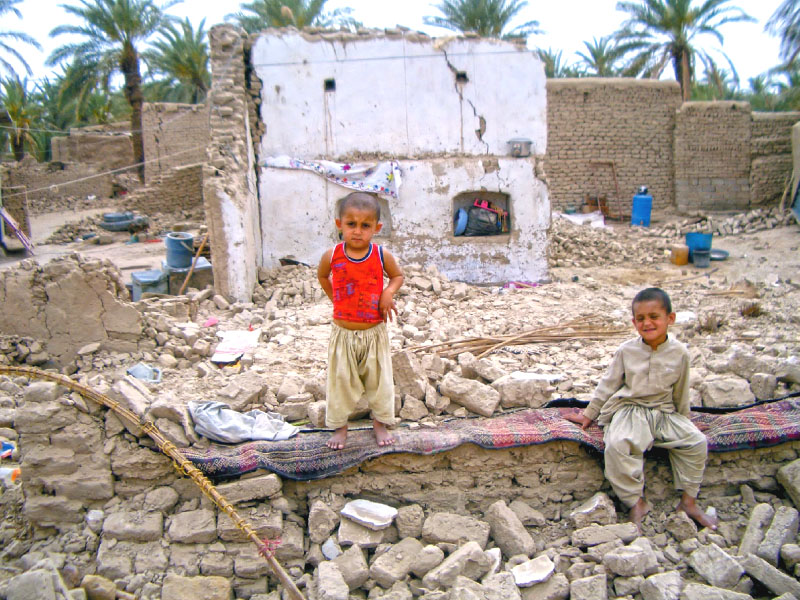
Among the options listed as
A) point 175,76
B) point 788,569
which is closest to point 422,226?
point 788,569

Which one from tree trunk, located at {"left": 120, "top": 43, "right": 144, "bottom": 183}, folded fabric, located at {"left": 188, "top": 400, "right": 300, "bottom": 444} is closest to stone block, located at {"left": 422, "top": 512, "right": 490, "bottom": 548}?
folded fabric, located at {"left": 188, "top": 400, "right": 300, "bottom": 444}

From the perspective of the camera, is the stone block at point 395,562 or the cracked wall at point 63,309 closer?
the stone block at point 395,562

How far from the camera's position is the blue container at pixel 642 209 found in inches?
586

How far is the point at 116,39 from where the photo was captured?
18.2 meters

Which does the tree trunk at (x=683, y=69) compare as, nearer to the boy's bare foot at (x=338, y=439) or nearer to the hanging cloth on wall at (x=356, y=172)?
the hanging cloth on wall at (x=356, y=172)

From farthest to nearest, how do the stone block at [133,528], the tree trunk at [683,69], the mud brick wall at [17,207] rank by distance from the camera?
the tree trunk at [683,69] → the mud brick wall at [17,207] → the stone block at [133,528]

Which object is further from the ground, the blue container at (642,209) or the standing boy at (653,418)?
the blue container at (642,209)

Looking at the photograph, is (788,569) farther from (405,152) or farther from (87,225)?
(87,225)

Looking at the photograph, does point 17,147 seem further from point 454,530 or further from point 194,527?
point 454,530

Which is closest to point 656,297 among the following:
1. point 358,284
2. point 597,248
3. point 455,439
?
point 455,439

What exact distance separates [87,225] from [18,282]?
1159 cm

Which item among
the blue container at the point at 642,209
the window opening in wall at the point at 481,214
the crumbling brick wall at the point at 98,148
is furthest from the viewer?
the crumbling brick wall at the point at 98,148

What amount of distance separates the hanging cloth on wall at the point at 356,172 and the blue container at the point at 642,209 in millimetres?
8000

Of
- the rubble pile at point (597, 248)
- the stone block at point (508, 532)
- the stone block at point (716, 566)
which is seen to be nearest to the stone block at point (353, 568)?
the stone block at point (508, 532)
